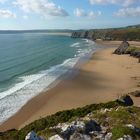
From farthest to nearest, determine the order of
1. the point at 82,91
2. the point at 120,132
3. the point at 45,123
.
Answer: the point at 82,91, the point at 45,123, the point at 120,132

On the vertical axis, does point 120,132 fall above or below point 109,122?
above

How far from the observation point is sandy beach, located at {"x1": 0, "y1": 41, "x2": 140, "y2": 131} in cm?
3094

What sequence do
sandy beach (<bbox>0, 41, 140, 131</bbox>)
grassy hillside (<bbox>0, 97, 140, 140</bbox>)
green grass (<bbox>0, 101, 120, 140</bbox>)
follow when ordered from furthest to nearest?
sandy beach (<bbox>0, 41, 140, 131</bbox>), green grass (<bbox>0, 101, 120, 140</bbox>), grassy hillside (<bbox>0, 97, 140, 140</bbox>)

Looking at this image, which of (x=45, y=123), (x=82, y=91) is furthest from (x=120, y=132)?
(x=82, y=91)

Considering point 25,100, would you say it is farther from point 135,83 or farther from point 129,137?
point 129,137

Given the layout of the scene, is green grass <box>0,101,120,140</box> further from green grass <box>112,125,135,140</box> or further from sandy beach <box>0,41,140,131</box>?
sandy beach <box>0,41,140,131</box>

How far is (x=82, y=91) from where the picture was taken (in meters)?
39.7

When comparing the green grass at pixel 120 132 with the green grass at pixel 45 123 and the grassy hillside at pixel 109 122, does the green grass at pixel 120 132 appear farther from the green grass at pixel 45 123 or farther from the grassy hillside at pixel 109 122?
the green grass at pixel 45 123

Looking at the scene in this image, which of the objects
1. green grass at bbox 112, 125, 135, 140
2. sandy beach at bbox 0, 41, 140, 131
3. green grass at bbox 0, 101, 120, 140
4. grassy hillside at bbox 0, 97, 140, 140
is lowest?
sandy beach at bbox 0, 41, 140, 131

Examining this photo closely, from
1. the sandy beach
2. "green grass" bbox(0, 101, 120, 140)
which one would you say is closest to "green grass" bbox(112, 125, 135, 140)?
"green grass" bbox(0, 101, 120, 140)

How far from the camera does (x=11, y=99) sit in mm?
35281

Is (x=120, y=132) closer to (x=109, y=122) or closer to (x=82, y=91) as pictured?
(x=109, y=122)

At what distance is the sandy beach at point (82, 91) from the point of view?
3094 centimetres

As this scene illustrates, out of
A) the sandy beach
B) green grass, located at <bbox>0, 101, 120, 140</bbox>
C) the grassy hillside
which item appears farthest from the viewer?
the sandy beach
